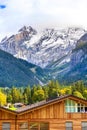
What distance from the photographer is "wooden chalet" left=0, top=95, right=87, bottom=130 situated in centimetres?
6088

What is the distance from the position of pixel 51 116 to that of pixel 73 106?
12.7ft

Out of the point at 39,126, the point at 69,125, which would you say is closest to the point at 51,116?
the point at 39,126

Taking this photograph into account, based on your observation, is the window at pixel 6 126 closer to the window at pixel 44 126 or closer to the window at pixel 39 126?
the window at pixel 39 126

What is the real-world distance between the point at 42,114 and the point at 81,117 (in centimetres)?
617

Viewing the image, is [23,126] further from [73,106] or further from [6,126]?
[73,106]

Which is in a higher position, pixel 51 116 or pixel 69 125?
pixel 51 116

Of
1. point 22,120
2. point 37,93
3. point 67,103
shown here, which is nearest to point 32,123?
point 22,120

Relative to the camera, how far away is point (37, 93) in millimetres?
195125

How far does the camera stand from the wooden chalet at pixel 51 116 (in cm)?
6088

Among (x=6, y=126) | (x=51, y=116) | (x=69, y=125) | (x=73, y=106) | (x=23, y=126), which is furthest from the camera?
(x=73, y=106)

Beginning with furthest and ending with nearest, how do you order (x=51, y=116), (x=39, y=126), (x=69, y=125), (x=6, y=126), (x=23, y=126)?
(x=69, y=125) → (x=51, y=116) → (x=39, y=126) → (x=23, y=126) → (x=6, y=126)

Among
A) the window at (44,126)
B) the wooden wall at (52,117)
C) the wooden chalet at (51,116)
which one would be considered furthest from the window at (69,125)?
the window at (44,126)

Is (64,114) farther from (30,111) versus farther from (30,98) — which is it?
(30,98)

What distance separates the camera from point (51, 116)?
6297cm
